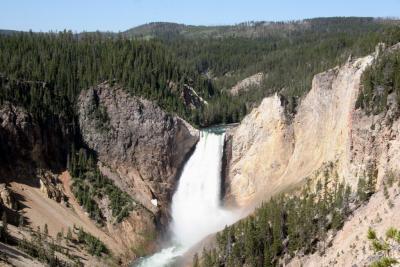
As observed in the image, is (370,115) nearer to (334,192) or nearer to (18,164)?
(334,192)

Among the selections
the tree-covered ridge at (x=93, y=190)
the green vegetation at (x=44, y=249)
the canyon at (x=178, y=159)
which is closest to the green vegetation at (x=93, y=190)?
the tree-covered ridge at (x=93, y=190)

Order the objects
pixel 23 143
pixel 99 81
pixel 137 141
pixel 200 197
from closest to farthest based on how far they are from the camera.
Result: pixel 23 143
pixel 200 197
pixel 137 141
pixel 99 81

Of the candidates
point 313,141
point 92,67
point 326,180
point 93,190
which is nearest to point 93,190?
point 93,190

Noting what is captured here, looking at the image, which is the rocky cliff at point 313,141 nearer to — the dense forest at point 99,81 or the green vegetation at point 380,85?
the green vegetation at point 380,85

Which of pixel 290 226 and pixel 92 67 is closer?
pixel 290 226

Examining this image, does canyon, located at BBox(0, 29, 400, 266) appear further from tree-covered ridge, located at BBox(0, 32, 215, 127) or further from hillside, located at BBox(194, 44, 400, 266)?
tree-covered ridge, located at BBox(0, 32, 215, 127)

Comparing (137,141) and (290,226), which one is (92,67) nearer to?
(137,141)

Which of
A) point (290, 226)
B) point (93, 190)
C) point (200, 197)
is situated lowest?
point (200, 197)
